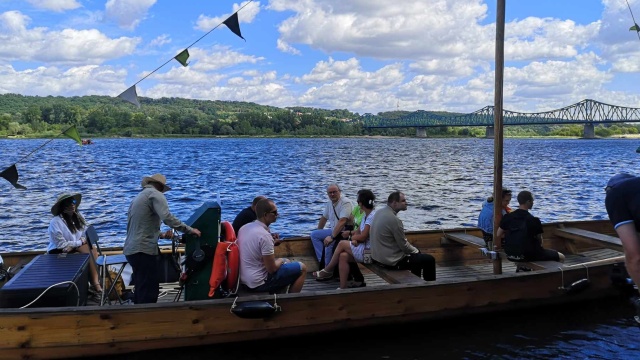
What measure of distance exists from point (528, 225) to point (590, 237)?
2.56m

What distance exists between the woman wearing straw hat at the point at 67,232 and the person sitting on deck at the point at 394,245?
385 cm

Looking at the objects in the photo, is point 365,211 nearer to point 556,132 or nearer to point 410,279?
point 410,279

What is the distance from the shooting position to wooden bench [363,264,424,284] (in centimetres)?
756

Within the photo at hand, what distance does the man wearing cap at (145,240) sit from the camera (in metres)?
6.66

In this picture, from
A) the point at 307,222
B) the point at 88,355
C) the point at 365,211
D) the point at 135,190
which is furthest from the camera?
the point at 135,190

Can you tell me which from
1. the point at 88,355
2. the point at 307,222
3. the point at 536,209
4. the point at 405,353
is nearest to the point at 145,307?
the point at 88,355

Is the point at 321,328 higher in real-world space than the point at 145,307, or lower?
lower

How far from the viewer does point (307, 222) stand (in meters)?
19.6

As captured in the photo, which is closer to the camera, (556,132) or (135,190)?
(135,190)

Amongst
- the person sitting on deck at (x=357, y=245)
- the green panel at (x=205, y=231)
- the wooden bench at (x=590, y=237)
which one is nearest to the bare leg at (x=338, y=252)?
the person sitting on deck at (x=357, y=245)

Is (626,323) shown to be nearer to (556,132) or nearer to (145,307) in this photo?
(145,307)

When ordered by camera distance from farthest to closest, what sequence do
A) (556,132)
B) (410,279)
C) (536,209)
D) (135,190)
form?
(556,132) → (135,190) → (536,209) → (410,279)

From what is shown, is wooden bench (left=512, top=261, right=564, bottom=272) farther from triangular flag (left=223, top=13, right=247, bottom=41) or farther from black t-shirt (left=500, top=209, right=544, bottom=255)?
triangular flag (left=223, top=13, right=247, bottom=41)

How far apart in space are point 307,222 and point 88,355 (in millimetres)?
13512
